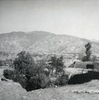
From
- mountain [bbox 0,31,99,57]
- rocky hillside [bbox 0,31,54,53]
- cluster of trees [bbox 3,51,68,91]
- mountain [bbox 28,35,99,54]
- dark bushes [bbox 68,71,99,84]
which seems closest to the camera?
dark bushes [bbox 68,71,99,84]

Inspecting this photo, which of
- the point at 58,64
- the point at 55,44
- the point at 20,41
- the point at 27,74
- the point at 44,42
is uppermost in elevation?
the point at 20,41

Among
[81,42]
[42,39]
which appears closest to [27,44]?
[42,39]

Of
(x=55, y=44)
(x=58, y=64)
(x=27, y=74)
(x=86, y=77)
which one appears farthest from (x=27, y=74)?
(x=55, y=44)

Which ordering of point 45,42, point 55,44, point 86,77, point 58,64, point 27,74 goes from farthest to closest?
point 45,42
point 55,44
point 58,64
point 27,74
point 86,77

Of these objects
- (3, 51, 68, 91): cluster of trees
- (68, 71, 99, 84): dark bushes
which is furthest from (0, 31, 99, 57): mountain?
(68, 71, 99, 84): dark bushes

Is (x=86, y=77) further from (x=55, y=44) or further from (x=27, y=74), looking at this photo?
(x=55, y=44)

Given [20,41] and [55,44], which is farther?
[55,44]

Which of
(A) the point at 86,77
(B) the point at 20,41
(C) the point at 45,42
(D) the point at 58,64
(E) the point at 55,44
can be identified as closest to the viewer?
(A) the point at 86,77

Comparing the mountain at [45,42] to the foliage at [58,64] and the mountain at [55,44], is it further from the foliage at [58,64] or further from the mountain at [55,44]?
the foliage at [58,64]

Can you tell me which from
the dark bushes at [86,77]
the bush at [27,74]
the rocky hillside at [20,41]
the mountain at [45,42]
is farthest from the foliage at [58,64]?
the mountain at [45,42]

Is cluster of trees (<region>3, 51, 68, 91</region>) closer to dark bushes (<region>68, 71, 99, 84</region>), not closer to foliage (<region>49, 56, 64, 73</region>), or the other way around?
dark bushes (<region>68, 71, 99, 84</region>)

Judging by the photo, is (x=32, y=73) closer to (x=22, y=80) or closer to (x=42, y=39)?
(x=22, y=80)
